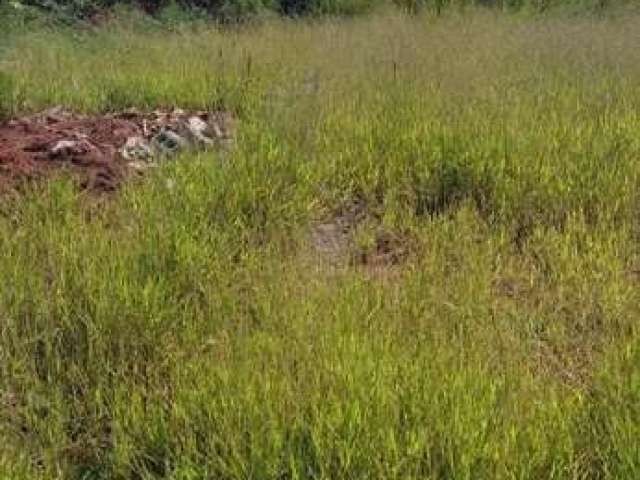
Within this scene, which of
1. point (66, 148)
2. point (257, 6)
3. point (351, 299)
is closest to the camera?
point (351, 299)

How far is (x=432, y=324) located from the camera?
102 inches

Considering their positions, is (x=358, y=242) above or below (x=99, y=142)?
below

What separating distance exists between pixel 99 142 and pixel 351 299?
2.88 metres

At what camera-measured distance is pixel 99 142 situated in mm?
5027

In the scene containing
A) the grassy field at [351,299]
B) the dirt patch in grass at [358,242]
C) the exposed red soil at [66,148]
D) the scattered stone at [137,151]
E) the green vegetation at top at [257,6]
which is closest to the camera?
the grassy field at [351,299]

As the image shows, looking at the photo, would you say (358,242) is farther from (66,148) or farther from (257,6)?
Answer: (257,6)

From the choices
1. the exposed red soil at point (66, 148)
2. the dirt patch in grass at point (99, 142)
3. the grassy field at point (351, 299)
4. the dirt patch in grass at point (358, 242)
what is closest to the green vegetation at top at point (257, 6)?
the dirt patch in grass at point (99, 142)

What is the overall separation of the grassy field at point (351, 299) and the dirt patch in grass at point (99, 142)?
38 cm

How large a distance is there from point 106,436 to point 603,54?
5461 millimetres

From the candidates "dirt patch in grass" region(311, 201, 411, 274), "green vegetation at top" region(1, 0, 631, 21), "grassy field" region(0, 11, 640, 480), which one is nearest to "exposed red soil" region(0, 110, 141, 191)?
"grassy field" region(0, 11, 640, 480)

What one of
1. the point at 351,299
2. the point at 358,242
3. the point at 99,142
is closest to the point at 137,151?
the point at 99,142

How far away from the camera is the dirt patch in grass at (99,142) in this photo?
441cm

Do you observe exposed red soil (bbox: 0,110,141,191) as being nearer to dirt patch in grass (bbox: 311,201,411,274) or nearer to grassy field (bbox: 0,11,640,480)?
grassy field (bbox: 0,11,640,480)

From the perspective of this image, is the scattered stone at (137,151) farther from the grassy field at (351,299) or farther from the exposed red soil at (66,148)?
the grassy field at (351,299)
